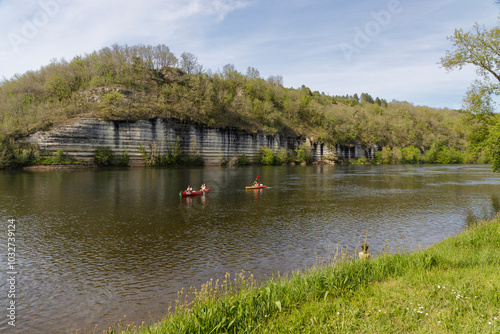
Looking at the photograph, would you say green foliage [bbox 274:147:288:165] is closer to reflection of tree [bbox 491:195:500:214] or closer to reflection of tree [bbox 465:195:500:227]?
reflection of tree [bbox 491:195:500:214]

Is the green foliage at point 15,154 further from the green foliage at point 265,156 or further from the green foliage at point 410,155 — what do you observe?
the green foliage at point 410,155

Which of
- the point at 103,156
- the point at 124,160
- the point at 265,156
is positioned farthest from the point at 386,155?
the point at 103,156

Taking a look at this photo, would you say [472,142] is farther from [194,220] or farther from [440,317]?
[440,317]


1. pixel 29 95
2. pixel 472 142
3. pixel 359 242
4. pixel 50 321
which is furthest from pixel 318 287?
pixel 29 95

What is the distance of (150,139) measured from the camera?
9269cm

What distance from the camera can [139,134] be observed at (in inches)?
3570

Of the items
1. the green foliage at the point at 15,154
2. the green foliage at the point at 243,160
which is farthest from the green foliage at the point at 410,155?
the green foliage at the point at 15,154

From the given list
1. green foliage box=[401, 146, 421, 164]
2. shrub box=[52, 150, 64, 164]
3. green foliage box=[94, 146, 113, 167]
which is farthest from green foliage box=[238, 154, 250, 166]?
green foliage box=[401, 146, 421, 164]

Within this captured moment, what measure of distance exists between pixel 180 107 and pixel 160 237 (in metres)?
88.2

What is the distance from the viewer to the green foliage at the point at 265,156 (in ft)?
384

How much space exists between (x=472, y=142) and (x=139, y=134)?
81.6 m

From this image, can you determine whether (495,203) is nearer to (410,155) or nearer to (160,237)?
(160,237)

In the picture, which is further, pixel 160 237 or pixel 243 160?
pixel 243 160

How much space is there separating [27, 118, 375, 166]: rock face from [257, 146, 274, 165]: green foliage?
6.84 ft
